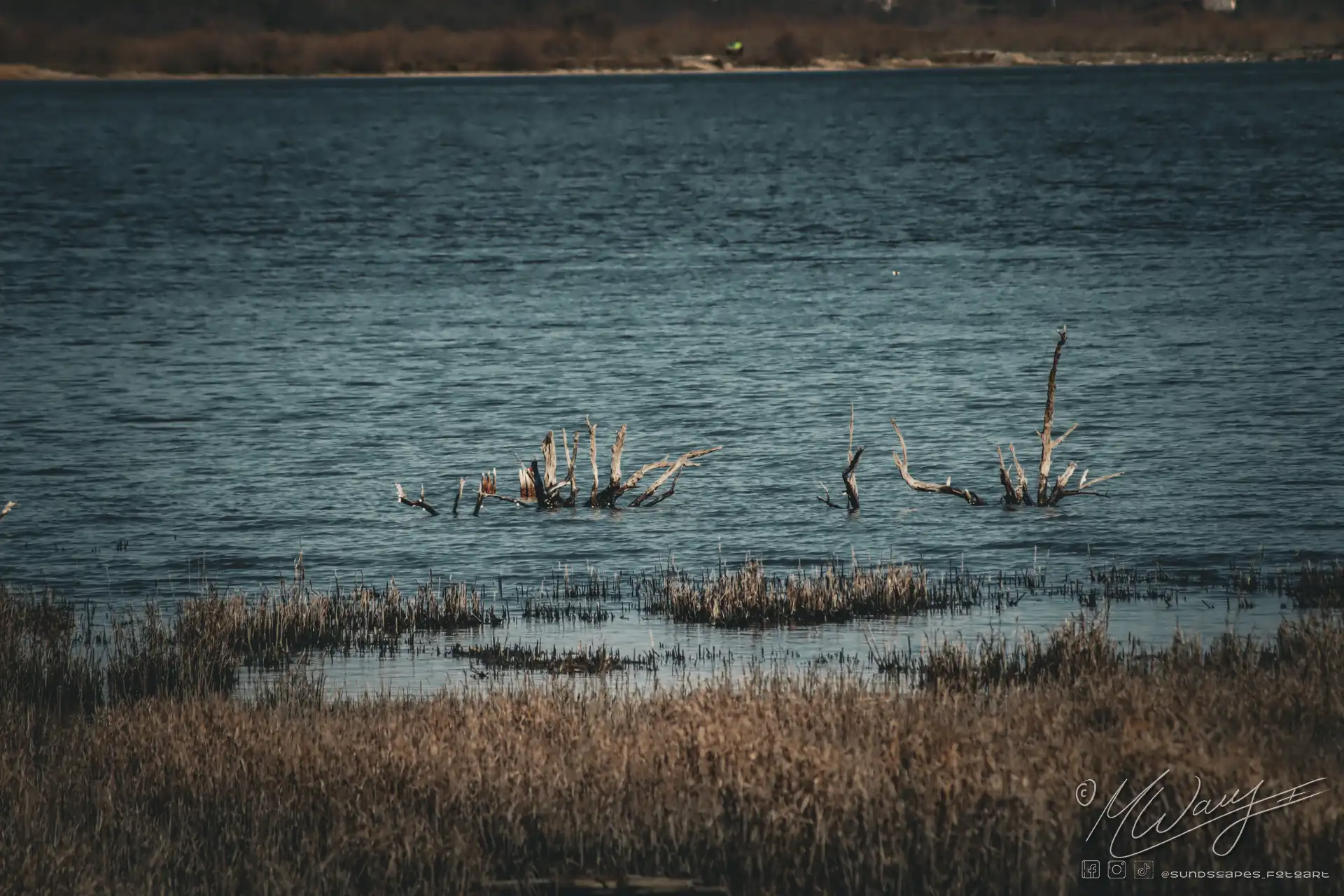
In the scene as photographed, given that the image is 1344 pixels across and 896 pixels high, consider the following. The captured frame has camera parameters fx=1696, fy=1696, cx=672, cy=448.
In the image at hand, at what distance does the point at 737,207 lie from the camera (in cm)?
10125

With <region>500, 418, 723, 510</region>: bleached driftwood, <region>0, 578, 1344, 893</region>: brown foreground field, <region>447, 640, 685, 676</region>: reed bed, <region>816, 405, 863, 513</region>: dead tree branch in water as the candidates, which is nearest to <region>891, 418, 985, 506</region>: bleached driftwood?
<region>816, 405, 863, 513</region>: dead tree branch in water

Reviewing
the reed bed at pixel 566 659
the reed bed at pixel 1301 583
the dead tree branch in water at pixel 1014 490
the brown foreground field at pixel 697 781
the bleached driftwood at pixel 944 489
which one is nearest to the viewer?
the brown foreground field at pixel 697 781

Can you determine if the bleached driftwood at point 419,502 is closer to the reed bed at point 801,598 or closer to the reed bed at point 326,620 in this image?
the reed bed at point 326,620

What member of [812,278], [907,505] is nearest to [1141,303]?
[812,278]

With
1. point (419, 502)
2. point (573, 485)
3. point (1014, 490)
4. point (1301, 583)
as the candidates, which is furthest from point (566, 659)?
point (1014, 490)

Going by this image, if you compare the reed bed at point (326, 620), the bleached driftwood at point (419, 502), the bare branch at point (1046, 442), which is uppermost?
the bare branch at point (1046, 442)

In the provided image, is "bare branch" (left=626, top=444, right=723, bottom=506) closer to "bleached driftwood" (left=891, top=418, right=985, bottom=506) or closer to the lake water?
the lake water

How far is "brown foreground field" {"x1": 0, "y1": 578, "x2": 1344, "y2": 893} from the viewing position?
10500 mm

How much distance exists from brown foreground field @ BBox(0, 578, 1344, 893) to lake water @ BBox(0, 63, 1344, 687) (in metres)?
5.01

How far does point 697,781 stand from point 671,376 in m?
29.6

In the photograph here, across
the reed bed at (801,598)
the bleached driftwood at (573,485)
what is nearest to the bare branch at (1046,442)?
the reed bed at (801,598)

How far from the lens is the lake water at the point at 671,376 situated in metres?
24.9

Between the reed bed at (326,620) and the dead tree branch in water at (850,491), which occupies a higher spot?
the dead tree branch in water at (850,491)

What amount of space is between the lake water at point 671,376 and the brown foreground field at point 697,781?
197 inches
